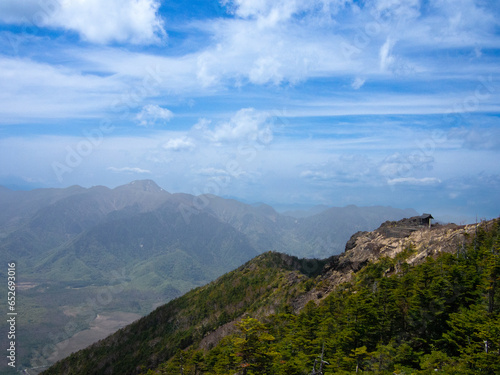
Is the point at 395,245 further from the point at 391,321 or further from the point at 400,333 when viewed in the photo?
the point at 400,333

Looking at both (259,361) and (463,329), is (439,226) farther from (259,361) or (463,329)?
(259,361)

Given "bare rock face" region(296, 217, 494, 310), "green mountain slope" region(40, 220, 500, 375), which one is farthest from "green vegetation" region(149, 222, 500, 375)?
"bare rock face" region(296, 217, 494, 310)

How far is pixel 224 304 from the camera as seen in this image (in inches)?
5758

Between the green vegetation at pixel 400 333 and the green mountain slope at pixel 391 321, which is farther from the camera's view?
the green mountain slope at pixel 391 321

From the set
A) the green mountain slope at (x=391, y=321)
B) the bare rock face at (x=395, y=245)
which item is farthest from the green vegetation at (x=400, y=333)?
the bare rock face at (x=395, y=245)

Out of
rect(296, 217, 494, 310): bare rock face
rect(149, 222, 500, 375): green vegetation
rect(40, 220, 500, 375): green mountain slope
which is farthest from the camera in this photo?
rect(296, 217, 494, 310): bare rock face

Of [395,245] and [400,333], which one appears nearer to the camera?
[400,333]

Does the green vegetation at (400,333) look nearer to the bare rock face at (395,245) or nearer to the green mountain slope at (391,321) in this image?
the green mountain slope at (391,321)

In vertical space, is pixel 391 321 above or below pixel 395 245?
below

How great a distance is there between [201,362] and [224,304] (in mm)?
93066

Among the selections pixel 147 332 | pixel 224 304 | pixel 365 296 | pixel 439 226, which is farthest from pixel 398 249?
pixel 147 332

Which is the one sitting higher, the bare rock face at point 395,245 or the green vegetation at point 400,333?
the bare rock face at point 395,245

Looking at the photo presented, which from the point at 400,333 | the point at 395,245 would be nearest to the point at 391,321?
the point at 400,333

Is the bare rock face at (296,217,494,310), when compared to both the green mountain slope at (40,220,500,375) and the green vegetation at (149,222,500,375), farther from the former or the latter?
the green vegetation at (149,222,500,375)
